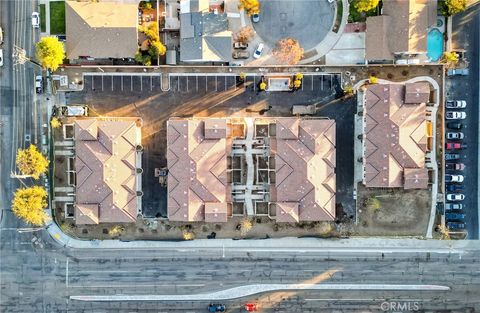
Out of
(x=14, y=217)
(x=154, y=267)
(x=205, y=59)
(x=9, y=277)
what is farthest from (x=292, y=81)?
(x=9, y=277)

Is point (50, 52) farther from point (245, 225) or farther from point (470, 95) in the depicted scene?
point (470, 95)

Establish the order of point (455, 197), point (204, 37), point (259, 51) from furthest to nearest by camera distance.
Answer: point (455, 197)
point (259, 51)
point (204, 37)

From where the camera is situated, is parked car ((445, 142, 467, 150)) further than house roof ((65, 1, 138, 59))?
Yes

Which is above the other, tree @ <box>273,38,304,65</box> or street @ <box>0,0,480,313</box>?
tree @ <box>273,38,304,65</box>

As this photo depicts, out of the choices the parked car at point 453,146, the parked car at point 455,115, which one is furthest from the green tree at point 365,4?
the parked car at point 453,146

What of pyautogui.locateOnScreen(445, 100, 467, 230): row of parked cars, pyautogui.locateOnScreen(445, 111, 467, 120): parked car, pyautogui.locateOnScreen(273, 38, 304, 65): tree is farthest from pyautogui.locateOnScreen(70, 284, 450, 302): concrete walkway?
pyautogui.locateOnScreen(273, 38, 304, 65): tree

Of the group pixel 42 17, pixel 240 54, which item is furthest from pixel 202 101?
pixel 42 17

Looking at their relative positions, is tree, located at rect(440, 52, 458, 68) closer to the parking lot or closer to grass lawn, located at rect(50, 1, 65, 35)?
the parking lot
